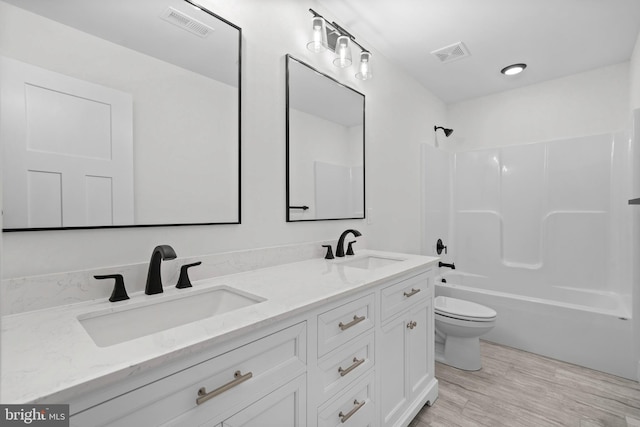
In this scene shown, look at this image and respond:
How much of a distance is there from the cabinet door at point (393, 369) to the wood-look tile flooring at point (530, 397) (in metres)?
0.31

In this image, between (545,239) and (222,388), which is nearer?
(222,388)

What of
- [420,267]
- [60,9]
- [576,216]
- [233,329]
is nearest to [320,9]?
[60,9]

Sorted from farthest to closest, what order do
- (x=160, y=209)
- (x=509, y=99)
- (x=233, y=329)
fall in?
(x=509, y=99) < (x=160, y=209) < (x=233, y=329)

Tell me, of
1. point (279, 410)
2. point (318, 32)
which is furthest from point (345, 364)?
point (318, 32)

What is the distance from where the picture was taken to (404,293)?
60.9 inches

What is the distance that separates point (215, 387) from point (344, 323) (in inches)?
21.4

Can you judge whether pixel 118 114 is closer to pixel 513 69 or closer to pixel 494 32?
pixel 494 32

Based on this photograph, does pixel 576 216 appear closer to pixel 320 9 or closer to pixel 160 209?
pixel 320 9

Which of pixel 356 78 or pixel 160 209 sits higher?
pixel 356 78

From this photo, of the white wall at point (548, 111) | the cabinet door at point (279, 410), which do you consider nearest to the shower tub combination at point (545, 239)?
the white wall at point (548, 111)

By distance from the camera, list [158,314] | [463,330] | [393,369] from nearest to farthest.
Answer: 1. [158,314]
2. [393,369]
3. [463,330]

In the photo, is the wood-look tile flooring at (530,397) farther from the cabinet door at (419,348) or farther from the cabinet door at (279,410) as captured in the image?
the cabinet door at (279,410)

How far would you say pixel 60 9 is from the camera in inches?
38.3

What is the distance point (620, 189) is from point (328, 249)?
281 cm
